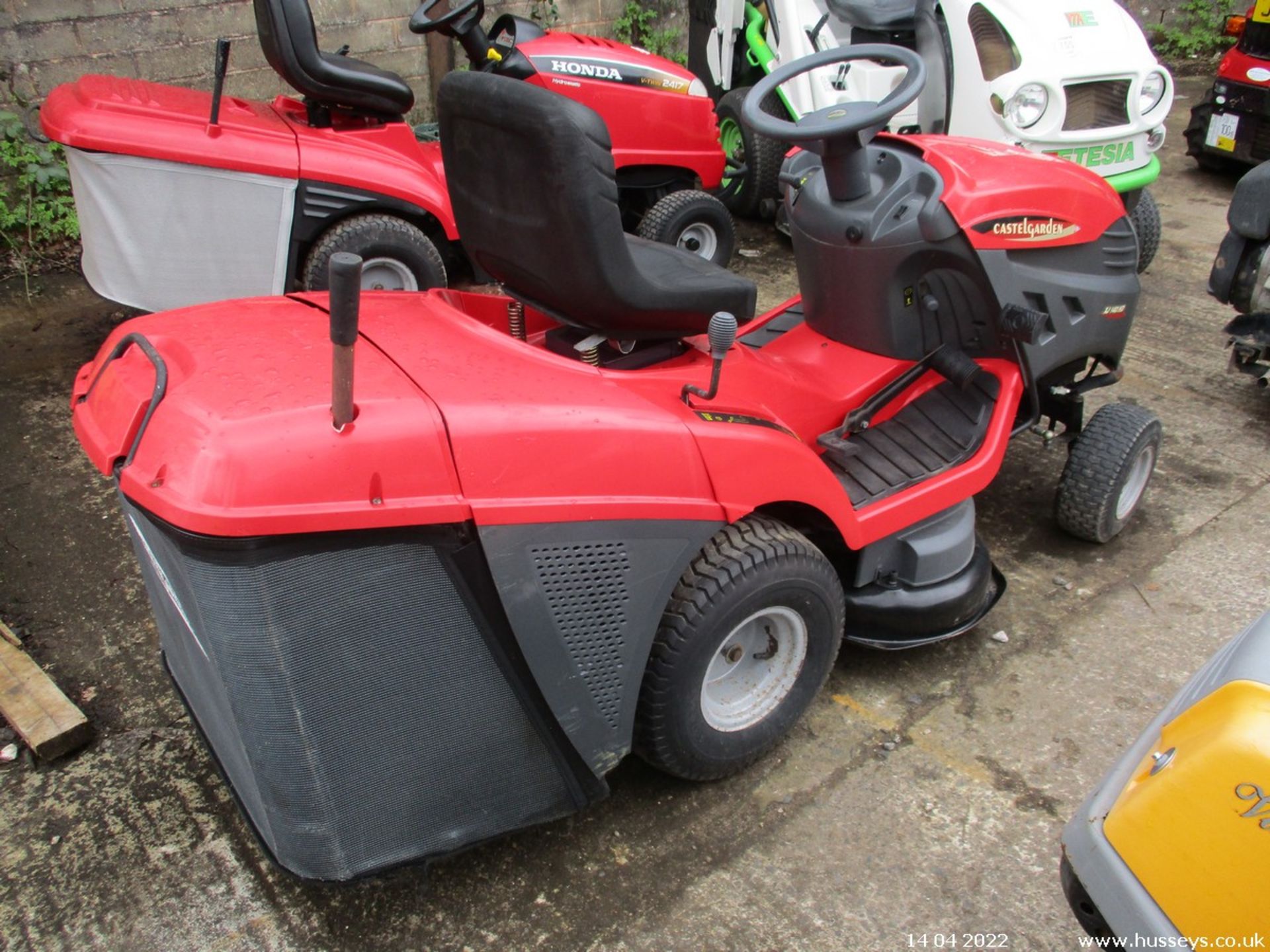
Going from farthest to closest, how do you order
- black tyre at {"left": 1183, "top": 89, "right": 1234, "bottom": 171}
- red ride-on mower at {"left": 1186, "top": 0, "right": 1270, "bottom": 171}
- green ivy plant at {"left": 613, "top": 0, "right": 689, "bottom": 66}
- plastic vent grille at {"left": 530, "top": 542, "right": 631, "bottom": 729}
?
green ivy plant at {"left": 613, "top": 0, "right": 689, "bottom": 66} → black tyre at {"left": 1183, "top": 89, "right": 1234, "bottom": 171} → red ride-on mower at {"left": 1186, "top": 0, "right": 1270, "bottom": 171} → plastic vent grille at {"left": 530, "top": 542, "right": 631, "bottom": 729}

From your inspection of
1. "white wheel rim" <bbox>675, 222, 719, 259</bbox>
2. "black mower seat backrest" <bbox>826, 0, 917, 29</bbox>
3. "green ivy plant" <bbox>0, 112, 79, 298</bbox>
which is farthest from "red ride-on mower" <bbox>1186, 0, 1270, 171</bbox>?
"green ivy plant" <bbox>0, 112, 79, 298</bbox>

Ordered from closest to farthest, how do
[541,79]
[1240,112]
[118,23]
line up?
[541,79] < [118,23] < [1240,112]

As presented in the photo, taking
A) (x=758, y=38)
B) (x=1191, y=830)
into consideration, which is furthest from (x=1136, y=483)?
(x=758, y=38)

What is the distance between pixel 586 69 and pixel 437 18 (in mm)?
681

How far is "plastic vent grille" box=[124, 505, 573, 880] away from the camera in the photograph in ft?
5.35

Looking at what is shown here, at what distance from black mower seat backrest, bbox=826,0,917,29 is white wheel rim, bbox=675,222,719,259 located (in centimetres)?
111

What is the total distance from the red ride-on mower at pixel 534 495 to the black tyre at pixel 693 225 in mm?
1949

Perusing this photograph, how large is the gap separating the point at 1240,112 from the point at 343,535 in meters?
6.33

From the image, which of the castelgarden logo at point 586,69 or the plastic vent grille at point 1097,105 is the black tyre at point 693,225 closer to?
the castelgarden logo at point 586,69

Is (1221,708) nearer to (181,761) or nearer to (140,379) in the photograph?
(140,379)

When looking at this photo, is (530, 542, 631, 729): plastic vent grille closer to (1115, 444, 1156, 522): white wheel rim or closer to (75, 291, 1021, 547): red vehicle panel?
(75, 291, 1021, 547): red vehicle panel

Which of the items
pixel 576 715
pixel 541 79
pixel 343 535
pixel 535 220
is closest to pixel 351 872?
pixel 576 715

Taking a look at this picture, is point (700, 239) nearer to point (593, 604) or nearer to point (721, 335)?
point (721, 335)

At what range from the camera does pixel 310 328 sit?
196 cm
